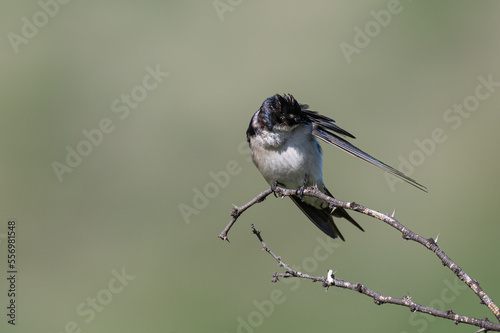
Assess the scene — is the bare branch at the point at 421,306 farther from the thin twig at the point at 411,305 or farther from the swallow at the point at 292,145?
the swallow at the point at 292,145

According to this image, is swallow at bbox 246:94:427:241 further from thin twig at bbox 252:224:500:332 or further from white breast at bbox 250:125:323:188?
thin twig at bbox 252:224:500:332

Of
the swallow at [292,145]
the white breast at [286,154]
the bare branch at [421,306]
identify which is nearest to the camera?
the bare branch at [421,306]

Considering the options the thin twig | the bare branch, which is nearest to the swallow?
the bare branch

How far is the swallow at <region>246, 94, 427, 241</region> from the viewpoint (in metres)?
5.09

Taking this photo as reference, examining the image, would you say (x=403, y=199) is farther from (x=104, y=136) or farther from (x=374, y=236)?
(x=104, y=136)

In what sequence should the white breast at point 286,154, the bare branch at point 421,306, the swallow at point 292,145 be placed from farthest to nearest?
the white breast at point 286,154 → the swallow at point 292,145 → the bare branch at point 421,306

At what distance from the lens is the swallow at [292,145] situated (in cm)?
509

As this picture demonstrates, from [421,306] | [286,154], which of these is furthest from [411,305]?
[286,154]

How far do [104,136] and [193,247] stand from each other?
3.21 m

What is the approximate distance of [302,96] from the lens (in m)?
12.5

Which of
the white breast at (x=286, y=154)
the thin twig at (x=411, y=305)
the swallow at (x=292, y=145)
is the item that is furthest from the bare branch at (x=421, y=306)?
the white breast at (x=286, y=154)

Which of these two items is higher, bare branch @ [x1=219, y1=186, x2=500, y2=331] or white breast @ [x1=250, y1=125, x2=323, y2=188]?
white breast @ [x1=250, y1=125, x2=323, y2=188]

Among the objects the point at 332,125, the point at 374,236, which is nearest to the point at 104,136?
the point at 374,236

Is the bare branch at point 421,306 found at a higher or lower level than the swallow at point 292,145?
lower
